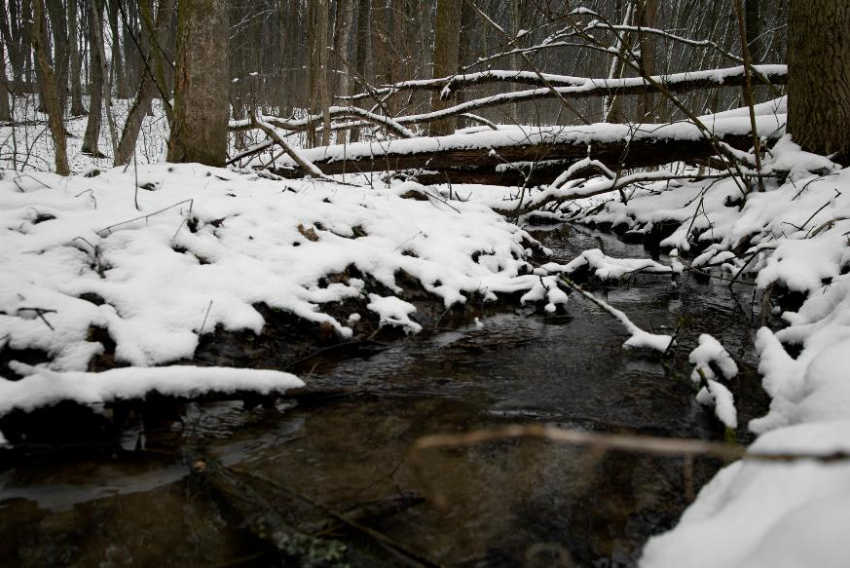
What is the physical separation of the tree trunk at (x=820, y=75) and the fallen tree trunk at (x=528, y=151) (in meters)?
0.51

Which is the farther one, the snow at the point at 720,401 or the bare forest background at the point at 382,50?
the bare forest background at the point at 382,50

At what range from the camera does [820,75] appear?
3.78 meters

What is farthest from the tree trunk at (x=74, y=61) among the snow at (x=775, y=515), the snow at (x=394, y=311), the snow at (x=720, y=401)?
the snow at (x=775, y=515)

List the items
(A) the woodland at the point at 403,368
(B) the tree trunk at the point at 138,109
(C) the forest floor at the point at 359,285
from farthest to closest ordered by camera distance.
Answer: (B) the tree trunk at the point at 138,109 → (A) the woodland at the point at 403,368 → (C) the forest floor at the point at 359,285

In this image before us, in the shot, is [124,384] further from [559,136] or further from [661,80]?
[661,80]

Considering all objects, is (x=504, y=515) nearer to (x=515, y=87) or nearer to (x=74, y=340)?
(x=74, y=340)

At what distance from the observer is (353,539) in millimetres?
1271

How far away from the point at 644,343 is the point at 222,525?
1.92 metres

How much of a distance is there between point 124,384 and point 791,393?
6.57 ft

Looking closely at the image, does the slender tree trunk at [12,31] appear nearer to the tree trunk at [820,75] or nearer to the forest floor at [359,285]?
the forest floor at [359,285]

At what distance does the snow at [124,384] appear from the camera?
1516 mm

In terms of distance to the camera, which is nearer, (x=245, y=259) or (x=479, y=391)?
(x=479, y=391)

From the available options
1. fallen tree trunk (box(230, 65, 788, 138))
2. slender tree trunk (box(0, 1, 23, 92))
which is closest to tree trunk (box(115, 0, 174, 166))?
fallen tree trunk (box(230, 65, 788, 138))

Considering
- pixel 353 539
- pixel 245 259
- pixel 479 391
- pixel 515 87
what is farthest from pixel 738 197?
pixel 515 87
